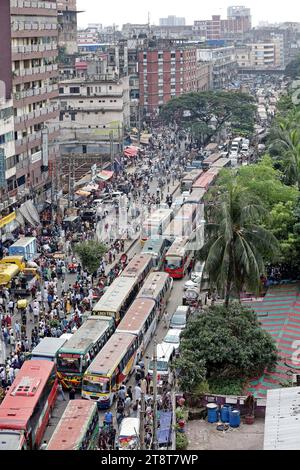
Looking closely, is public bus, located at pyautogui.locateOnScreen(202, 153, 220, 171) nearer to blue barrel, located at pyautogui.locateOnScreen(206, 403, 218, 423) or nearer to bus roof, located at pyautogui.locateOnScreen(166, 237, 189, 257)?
bus roof, located at pyautogui.locateOnScreen(166, 237, 189, 257)

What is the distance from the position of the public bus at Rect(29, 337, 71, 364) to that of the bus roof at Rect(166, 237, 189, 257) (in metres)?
12.5

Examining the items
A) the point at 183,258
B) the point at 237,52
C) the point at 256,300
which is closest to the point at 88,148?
the point at 183,258

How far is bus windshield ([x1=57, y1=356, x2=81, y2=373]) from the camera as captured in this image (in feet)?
88.3

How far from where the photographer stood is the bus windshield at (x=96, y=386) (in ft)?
84.1

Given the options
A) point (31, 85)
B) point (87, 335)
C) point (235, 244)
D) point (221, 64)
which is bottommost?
point (87, 335)

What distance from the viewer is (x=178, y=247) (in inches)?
1617

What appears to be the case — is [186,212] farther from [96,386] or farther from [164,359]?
[96,386]

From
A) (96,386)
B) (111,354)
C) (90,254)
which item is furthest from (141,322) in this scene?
(90,254)

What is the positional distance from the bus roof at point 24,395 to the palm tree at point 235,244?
6461mm

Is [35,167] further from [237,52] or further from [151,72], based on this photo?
[237,52]

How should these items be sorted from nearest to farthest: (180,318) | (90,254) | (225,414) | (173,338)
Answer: (225,414), (173,338), (180,318), (90,254)

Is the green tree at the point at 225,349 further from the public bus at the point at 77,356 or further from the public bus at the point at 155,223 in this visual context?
the public bus at the point at 155,223

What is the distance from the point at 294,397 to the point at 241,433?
7.68ft

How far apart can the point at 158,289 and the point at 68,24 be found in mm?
105147
